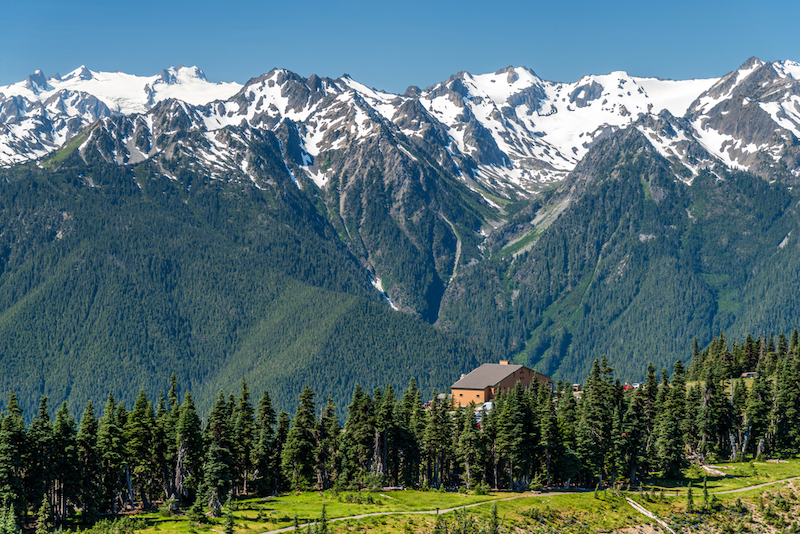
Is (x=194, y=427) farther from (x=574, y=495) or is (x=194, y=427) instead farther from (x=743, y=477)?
(x=743, y=477)

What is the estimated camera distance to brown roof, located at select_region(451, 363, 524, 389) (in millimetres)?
188500

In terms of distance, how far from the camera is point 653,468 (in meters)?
125

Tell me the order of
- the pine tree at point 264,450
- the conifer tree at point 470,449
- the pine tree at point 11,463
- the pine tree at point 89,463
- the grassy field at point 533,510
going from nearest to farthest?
the pine tree at point 11,463 → the grassy field at point 533,510 → the pine tree at point 89,463 → the conifer tree at point 470,449 → the pine tree at point 264,450

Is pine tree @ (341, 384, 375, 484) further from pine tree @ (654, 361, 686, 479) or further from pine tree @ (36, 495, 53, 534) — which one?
pine tree @ (36, 495, 53, 534)


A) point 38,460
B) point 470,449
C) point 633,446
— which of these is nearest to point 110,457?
point 38,460

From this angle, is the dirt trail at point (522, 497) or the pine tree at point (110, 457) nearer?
the dirt trail at point (522, 497)

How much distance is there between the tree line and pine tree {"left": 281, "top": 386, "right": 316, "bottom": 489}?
0.18 m

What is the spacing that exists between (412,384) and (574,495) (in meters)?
40.5

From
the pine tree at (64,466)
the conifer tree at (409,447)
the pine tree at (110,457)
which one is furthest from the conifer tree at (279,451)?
the pine tree at (64,466)

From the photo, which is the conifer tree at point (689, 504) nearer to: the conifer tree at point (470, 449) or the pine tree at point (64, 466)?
the conifer tree at point (470, 449)

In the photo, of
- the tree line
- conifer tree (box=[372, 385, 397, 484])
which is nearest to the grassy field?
the tree line

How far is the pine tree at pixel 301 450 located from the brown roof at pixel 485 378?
7479cm

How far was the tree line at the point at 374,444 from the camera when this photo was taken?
96.0 m

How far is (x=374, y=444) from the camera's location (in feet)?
396
